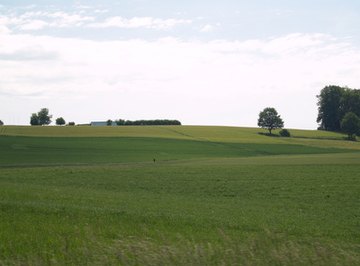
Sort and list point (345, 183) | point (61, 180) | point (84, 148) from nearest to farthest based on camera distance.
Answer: point (345, 183), point (61, 180), point (84, 148)

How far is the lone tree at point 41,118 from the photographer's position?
15600 centimetres

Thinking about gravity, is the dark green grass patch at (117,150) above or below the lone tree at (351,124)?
below

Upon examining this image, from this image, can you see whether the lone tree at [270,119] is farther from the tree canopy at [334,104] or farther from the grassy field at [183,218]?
the grassy field at [183,218]

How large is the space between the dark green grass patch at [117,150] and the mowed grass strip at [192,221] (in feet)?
78.4

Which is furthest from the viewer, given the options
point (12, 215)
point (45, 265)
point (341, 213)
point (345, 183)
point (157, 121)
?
point (157, 121)

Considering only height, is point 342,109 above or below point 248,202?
above

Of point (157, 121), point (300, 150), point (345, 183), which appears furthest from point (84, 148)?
point (157, 121)

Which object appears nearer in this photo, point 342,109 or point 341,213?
point 341,213

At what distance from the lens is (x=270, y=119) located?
399ft

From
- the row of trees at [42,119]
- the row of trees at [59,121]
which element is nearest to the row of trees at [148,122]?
the row of trees at [59,121]

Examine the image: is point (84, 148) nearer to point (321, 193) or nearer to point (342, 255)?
point (321, 193)

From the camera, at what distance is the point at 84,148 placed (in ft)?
228

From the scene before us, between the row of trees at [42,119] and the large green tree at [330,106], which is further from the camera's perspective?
the row of trees at [42,119]

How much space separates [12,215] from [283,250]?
361 inches
